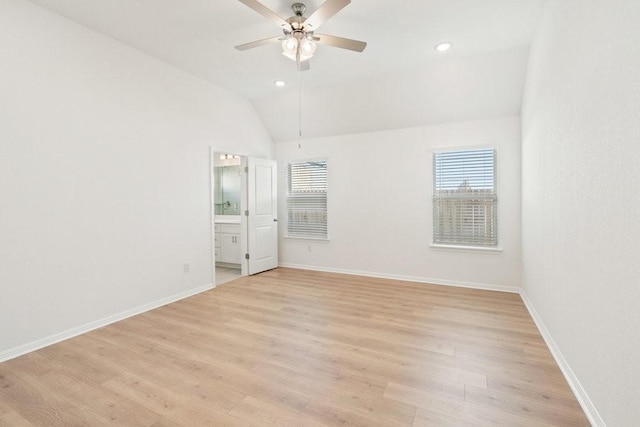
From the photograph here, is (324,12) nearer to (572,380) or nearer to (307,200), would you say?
(572,380)

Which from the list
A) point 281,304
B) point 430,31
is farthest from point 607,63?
point 281,304

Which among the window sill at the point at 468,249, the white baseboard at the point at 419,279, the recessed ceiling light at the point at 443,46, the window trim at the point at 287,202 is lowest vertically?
the white baseboard at the point at 419,279

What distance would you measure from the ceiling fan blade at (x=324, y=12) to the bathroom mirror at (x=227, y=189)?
4330mm

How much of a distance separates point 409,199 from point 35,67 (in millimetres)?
4612

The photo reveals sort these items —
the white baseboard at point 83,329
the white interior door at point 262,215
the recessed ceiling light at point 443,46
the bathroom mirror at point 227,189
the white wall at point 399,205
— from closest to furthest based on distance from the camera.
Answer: the white baseboard at point 83,329, the recessed ceiling light at point 443,46, the white wall at point 399,205, the white interior door at point 262,215, the bathroom mirror at point 227,189

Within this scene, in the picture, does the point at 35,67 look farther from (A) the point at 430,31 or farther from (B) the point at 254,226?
(A) the point at 430,31

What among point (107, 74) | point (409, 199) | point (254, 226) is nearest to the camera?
point (107, 74)

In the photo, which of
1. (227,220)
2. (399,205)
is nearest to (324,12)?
(399,205)

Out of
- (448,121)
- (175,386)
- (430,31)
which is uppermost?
(430,31)

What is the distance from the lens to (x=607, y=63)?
1.53 m

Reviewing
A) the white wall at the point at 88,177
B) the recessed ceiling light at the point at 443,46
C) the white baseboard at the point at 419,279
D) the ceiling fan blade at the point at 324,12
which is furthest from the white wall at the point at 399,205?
the ceiling fan blade at the point at 324,12

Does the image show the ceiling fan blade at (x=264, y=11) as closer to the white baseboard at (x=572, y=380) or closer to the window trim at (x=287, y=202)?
the window trim at (x=287, y=202)

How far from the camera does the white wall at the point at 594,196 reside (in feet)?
4.35

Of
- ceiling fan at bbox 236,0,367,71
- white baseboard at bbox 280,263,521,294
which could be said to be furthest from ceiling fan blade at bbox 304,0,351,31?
white baseboard at bbox 280,263,521,294
